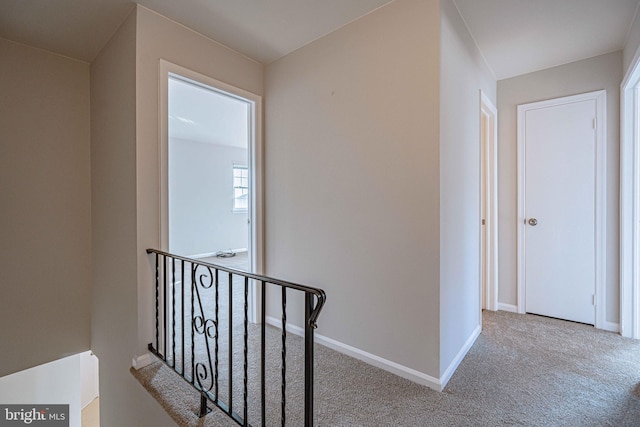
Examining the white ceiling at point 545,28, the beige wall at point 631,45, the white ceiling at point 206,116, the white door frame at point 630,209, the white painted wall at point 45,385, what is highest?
the white ceiling at point 206,116

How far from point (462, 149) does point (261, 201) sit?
1717 millimetres

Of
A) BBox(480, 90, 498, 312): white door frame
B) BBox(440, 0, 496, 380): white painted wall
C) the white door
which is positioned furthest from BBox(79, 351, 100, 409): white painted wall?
the white door

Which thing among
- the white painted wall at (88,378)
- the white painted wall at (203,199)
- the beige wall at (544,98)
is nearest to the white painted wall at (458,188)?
the beige wall at (544,98)

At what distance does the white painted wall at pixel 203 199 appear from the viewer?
5.55 metres

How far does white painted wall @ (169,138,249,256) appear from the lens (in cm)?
555

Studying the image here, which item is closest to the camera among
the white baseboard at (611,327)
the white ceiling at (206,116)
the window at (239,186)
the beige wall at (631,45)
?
the beige wall at (631,45)

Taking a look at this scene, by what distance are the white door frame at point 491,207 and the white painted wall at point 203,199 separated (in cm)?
392

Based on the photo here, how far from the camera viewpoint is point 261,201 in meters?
2.71

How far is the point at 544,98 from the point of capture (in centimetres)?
285

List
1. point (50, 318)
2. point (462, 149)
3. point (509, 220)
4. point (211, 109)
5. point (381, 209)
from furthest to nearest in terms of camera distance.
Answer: point (211, 109) → point (509, 220) → point (50, 318) → point (462, 149) → point (381, 209)

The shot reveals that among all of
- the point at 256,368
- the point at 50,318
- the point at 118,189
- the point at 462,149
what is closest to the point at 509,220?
the point at 462,149

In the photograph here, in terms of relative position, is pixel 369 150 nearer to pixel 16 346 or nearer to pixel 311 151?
pixel 311 151

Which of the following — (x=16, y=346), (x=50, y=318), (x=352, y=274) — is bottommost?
(x=16, y=346)

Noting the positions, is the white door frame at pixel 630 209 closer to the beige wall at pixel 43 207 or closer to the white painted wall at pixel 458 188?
the white painted wall at pixel 458 188
